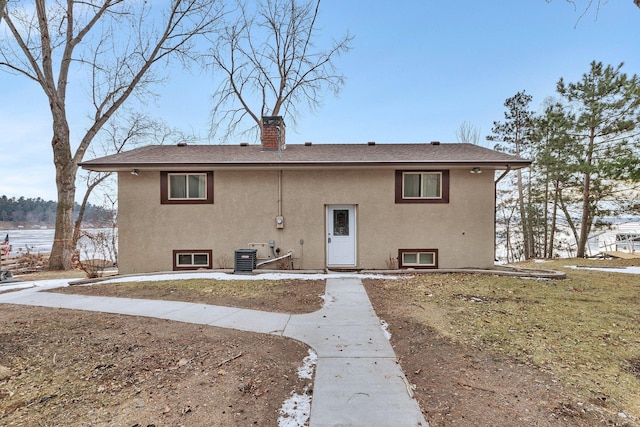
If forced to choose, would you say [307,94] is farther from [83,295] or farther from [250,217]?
[83,295]

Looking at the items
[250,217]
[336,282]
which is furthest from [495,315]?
[250,217]

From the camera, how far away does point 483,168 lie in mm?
9406

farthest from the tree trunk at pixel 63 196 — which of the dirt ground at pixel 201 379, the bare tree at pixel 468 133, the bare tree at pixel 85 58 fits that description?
the bare tree at pixel 468 133

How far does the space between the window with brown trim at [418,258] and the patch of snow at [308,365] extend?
20.7 feet

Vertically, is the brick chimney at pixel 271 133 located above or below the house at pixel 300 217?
above

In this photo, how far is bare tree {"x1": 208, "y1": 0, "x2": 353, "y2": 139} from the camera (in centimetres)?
1825

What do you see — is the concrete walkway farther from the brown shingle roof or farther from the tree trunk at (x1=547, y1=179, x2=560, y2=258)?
the tree trunk at (x1=547, y1=179, x2=560, y2=258)

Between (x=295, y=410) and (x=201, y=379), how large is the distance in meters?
1.09

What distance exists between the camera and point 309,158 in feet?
31.5

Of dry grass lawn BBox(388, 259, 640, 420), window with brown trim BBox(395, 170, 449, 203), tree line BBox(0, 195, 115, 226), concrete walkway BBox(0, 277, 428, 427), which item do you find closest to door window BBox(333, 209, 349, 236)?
window with brown trim BBox(395, 170, 449, 203)

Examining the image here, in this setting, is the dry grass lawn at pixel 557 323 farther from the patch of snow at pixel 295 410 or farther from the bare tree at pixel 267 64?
the bare tree at pixel 267 64

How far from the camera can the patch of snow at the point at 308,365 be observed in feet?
10.8

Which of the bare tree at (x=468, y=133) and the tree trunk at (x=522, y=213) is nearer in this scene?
the tree trunk at (x=522, y=213)

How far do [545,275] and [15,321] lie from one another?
11581 millimetres
